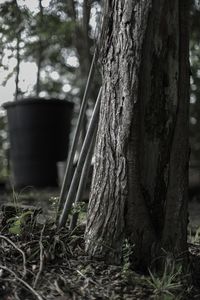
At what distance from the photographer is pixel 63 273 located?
85.3 inches

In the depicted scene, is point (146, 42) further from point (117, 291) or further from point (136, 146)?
point (117, 291)

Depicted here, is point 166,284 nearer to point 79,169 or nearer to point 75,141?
point 79,169

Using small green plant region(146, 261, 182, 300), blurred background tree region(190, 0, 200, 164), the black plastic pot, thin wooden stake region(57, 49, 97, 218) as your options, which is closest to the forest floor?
small green plant region(146, 261, 182, 300)

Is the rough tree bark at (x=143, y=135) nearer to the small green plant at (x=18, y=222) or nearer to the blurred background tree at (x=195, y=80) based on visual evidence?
the small green plant at (x=18, y=222)

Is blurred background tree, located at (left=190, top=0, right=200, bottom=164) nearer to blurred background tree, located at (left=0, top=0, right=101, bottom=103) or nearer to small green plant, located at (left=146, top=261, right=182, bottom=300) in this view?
blurred background tree, located at (left=0, top=0, right=101, bottom=103)

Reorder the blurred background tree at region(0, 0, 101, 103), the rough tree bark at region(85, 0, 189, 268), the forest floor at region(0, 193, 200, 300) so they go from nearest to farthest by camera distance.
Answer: the forest floor at region(0, 193, 200, 300) < the rough tree bark at region(85, 0, 189, 268) < the blurred background tree at region(0, 0, 101, 103)

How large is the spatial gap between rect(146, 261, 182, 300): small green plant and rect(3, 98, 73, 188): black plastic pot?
4698mm

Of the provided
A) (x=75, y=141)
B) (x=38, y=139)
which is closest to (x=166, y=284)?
(x=75, y=141)

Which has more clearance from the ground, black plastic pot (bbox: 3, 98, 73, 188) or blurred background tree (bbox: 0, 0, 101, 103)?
blurred background tree (bbox: 0, 0, 101, 103)

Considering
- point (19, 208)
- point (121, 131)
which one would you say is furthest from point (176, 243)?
point (19, 208)

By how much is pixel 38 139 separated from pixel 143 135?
466 cm

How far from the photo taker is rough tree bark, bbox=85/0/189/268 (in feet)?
7.24

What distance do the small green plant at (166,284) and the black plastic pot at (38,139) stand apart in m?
4.70

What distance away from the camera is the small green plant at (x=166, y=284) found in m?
2.02
